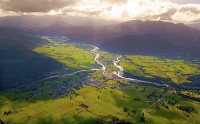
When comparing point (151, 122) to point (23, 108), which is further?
point (23, 108)

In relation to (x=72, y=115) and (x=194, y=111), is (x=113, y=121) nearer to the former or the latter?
(x=72, y=115)

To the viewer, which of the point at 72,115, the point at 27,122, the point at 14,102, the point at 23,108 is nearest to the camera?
the point at 27,122

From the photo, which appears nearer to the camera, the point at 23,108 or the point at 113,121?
the point at 113,121

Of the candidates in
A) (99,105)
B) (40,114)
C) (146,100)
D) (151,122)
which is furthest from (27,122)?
(146,100)

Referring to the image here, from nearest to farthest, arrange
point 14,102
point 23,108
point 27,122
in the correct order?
point 27,122 < point 23,108 < point 14,102

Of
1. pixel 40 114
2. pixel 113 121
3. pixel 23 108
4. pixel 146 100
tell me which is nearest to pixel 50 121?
pixel 40 114

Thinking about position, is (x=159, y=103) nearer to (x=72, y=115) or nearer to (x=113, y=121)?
(x=113, y=121)

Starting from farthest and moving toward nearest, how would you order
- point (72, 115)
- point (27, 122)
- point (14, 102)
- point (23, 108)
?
point (14, 102) → point (23, 108) → point (72, 115) → point (27, 122)

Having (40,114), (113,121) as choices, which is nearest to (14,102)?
(40,114)

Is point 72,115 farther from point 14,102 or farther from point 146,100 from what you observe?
point 146,100
